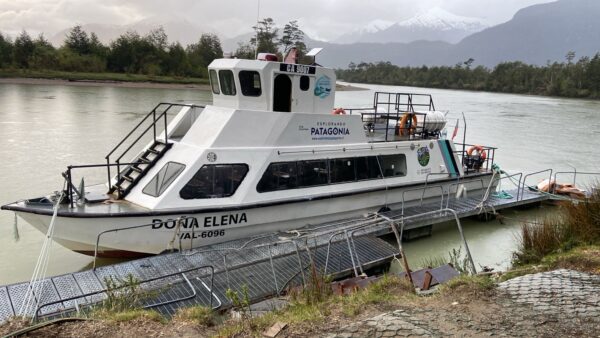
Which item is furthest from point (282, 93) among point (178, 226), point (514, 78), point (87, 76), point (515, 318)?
point (514, 78)

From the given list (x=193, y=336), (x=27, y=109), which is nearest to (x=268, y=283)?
(x=193, y=336)

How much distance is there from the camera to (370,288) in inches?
187

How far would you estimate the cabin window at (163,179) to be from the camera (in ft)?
24.8

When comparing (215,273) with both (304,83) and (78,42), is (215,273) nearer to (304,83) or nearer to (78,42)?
(304,83)

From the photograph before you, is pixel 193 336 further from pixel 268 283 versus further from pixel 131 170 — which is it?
pixel 131 170

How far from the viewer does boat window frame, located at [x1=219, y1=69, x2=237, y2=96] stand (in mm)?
8610

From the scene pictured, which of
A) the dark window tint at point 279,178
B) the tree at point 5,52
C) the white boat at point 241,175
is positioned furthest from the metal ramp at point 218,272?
the tree at point 5,52

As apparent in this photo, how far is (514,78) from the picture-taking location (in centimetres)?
8331

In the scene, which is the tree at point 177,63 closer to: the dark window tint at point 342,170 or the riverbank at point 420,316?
the dark window tint at point 342,170

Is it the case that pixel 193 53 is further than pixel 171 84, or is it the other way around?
pixel 193 53

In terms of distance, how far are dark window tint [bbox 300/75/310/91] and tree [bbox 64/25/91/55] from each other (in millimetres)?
66166

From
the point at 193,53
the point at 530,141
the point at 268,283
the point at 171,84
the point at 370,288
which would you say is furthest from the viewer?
the point at 193,53

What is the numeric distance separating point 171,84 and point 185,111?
52.3 metres

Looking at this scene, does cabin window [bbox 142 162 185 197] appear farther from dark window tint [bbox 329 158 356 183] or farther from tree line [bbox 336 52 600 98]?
tree line [bbox 336 52 600 98]
